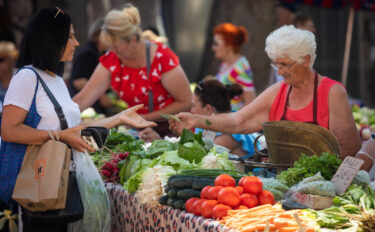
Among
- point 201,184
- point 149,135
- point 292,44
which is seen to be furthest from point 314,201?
point 149,135

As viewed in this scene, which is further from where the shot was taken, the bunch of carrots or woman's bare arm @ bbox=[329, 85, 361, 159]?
woman's bare arm @ bbox=[329, 85, 361, 159]

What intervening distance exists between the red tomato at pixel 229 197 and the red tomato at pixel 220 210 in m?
0.04

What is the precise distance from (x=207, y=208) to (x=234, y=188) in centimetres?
18

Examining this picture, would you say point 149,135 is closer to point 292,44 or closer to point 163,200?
point 292,44

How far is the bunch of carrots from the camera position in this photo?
2721mm

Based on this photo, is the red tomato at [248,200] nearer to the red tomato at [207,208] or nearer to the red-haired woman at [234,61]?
the red tomato at [207,208]

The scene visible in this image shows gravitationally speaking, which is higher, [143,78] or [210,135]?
[143,78]

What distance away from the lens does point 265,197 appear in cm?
310

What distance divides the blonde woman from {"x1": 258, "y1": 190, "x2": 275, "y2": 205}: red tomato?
7.83 ft

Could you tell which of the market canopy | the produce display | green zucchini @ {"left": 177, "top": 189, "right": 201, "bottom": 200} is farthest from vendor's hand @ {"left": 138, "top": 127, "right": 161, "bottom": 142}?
the market canopy

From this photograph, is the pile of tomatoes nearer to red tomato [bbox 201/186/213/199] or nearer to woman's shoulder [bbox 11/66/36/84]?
red tomato [bbox 201/186/213/199]

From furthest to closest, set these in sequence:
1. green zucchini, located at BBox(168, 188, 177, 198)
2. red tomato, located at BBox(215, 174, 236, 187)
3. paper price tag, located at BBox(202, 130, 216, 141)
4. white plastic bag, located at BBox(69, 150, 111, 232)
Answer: paper price tag, located at BBox(202, 130, 216, 141) < white plastic bag, located at BBox(69, 150, 111, 232) < green zucchini, located at BBox(168, 188, 177, 198) < red tomato, located at BBox(215, 174, 236, 187)

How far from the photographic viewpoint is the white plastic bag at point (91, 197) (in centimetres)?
368

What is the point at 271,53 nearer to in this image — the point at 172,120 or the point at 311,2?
the point at 172,120
